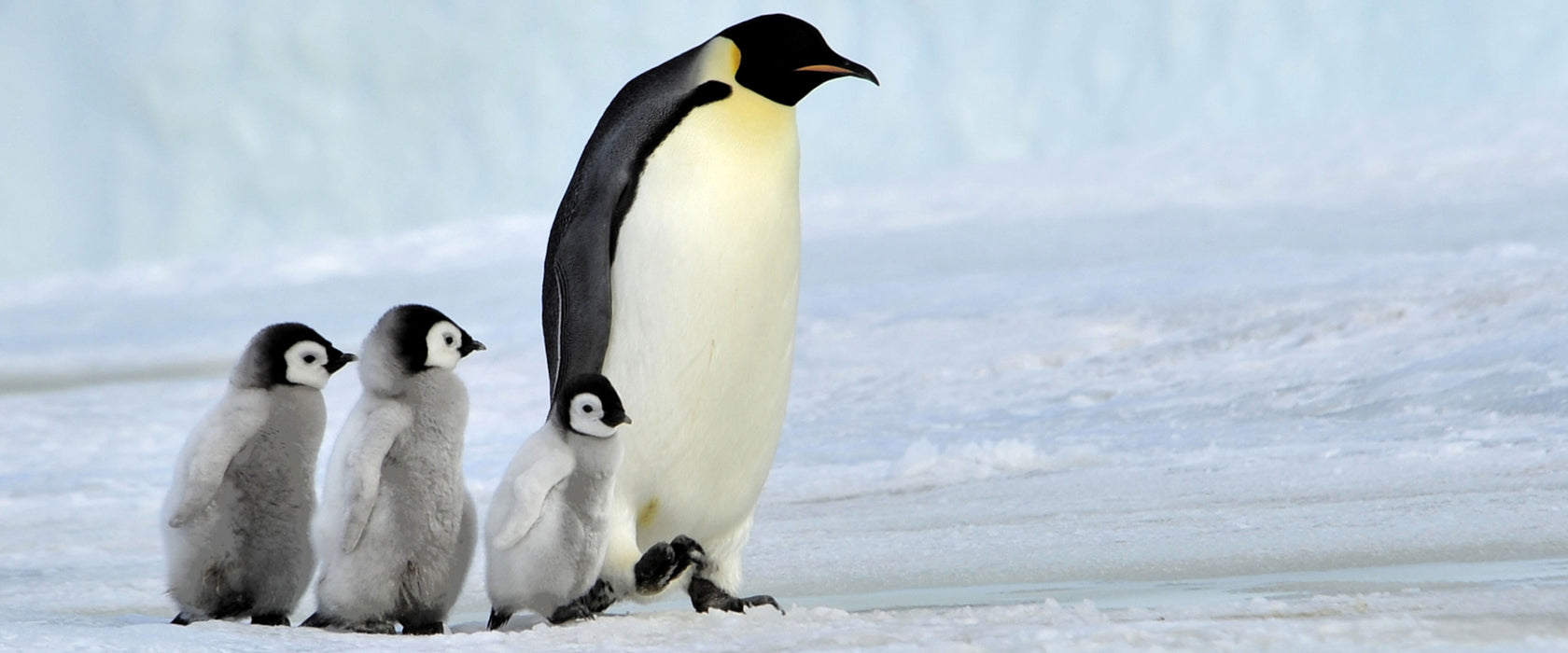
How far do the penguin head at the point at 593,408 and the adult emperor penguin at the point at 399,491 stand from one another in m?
0.14

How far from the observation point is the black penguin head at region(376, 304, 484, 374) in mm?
2195

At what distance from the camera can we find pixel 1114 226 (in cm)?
846

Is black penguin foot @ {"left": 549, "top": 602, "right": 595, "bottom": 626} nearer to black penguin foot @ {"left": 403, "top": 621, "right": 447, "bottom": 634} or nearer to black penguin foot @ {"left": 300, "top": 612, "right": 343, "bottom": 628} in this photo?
black penguin foot @ {"left": 403, "top": 621, "right": 447, "bottom": 634}

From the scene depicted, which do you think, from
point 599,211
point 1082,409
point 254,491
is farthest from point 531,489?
point 1082,409

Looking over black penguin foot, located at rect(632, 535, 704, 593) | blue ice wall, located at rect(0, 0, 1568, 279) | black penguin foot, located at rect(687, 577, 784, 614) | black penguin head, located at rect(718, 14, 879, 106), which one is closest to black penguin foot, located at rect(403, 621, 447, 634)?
black penguin foot, located at rect(632, 535, 704, 593)

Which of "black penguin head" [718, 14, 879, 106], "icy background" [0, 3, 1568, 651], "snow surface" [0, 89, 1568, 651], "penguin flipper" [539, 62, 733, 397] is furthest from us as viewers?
"black penguin head" [718, 14, 879, 106]

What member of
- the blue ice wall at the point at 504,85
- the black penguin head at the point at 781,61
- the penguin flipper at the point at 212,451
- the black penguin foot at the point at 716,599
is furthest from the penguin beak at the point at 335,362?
the blue ice wall at the point at 504,85

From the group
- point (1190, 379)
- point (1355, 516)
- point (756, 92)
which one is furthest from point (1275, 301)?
point (756, 92)

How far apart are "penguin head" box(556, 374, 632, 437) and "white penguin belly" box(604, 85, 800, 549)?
0.31 m

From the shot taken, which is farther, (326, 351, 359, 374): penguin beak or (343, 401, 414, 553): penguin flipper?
(326, 351, 359, 374): penguin beak

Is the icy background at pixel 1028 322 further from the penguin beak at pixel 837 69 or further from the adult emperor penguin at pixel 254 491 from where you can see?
the penguin beak at pixel 837 69

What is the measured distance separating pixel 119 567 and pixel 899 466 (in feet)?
5.92

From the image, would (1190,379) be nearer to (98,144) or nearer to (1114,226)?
(1114,226)

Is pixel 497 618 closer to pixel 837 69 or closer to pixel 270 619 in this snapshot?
pixel 270 619
